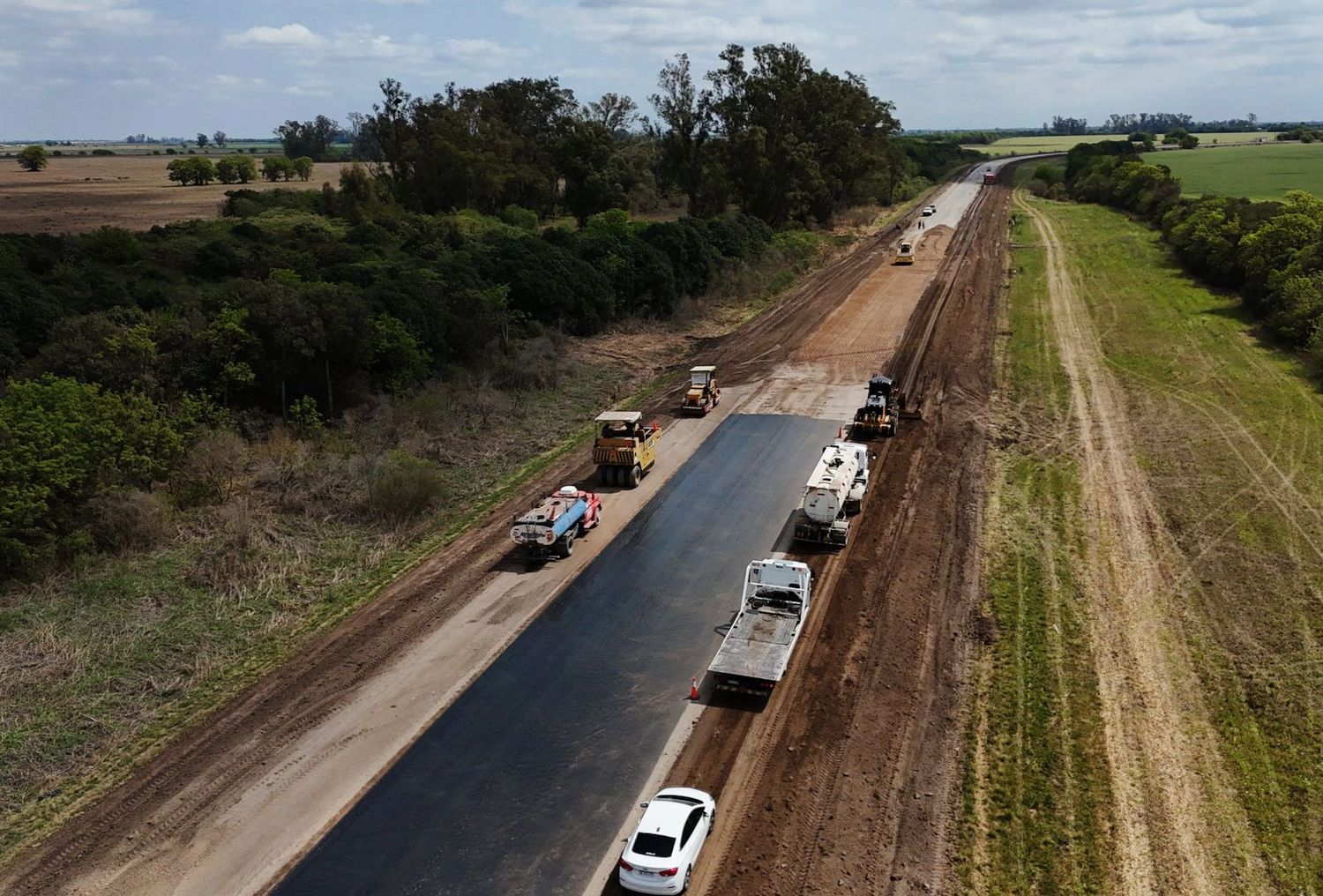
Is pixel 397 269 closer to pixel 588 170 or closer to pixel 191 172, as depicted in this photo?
pixel 588 170

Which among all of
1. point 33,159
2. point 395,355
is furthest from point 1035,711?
point 33,159

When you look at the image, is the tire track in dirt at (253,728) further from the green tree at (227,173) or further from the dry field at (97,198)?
the green tree at (227,173)

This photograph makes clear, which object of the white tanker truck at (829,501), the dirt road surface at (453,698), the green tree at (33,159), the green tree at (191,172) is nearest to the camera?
the dirt road surface at (453,698)

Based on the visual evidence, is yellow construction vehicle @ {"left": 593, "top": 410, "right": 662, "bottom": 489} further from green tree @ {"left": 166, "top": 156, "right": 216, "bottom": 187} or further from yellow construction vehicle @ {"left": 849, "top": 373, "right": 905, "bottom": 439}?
green tree @ {"left": 166, "top": 156, "right": 216, "bottom": 187}

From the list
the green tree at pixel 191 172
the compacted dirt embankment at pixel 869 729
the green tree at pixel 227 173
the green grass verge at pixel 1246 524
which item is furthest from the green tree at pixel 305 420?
the green tree at pixel 227 173

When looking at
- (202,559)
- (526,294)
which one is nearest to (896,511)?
(202,559)

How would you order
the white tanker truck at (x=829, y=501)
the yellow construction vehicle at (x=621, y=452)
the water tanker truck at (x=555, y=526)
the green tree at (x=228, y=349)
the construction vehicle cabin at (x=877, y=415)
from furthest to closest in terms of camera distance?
the construction vehicle cabin at (x=877, y=415) → the green tree at (x=228, y=349) → the yellow construction vehicle at (x=621, y=452) → the white tanker truck at (x=829, y=501) → the water tanker truck at (x=555, y=526)

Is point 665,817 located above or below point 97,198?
below

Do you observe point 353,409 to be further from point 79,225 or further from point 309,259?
point 79,225
